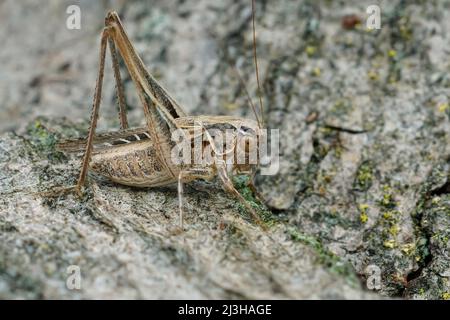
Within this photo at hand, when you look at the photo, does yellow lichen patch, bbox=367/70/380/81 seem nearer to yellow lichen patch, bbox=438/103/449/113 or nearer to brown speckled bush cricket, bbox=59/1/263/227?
yellow lichen patch, bbox=438/103/449/113

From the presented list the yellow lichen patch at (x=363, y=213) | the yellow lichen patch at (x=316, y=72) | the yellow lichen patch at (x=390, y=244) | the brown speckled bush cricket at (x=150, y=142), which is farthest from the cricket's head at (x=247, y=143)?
the yellow lichen patch at (x=316, y=72)

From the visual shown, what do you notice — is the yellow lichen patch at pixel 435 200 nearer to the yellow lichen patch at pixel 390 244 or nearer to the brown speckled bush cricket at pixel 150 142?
the yellow lichen patch at pixel 390 244

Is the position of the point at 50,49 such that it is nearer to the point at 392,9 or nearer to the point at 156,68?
the point at 156,68

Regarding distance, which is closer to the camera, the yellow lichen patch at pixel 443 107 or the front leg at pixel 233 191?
the front leg at pixel 233 191

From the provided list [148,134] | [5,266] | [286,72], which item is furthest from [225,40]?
[5,266]

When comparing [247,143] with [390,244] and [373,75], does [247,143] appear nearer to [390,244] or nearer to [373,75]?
[390,244]

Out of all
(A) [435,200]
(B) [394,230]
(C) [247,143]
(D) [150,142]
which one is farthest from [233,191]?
(A) [435,200]
